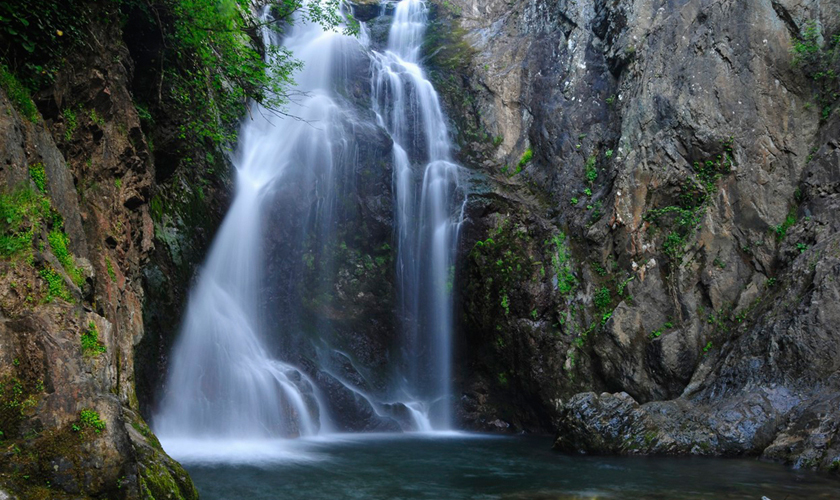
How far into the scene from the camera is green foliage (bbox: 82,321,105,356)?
4.48m

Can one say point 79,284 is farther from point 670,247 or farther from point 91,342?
point 670,247

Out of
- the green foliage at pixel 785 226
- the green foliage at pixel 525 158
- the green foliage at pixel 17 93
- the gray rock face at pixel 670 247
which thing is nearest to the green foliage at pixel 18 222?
the green foliage at pixel 17 93

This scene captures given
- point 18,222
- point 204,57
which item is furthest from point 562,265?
point 18,222

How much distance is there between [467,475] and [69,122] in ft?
23.2

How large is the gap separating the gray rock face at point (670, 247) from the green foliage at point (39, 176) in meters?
8.88

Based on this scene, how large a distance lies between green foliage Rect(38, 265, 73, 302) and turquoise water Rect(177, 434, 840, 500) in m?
3.09

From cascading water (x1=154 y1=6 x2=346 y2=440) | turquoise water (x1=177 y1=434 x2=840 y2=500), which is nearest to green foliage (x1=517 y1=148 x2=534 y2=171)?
cascading water (x1=154 y1=6 x2=346 y2=440)

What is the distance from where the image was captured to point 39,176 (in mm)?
5242

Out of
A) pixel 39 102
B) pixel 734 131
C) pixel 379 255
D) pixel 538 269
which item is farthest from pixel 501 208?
pixel 39 102

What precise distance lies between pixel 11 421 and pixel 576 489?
5971mm

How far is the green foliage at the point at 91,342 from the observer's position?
4477 millimetres

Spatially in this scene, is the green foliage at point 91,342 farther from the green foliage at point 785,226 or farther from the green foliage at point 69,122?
the green foliage at point 785,226

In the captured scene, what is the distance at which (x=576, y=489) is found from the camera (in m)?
6.80

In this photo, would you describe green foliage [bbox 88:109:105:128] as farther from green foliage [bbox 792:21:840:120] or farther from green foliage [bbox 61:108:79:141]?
green foliage [bbox 792:21:840:120]
